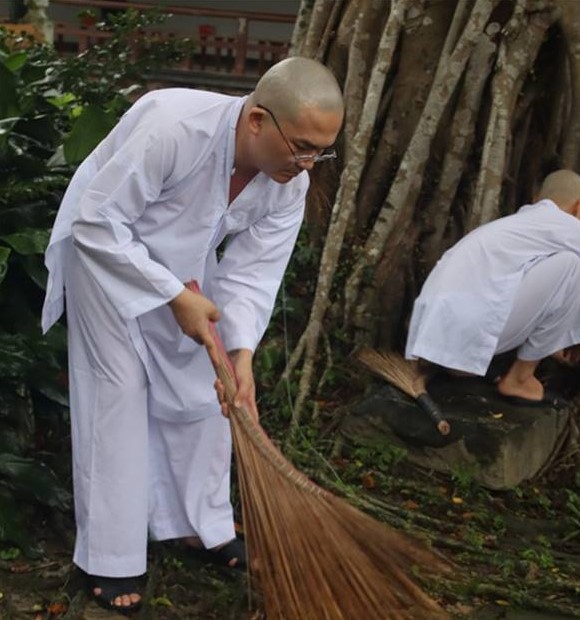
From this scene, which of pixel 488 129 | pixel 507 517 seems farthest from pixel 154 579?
pixel 488 129

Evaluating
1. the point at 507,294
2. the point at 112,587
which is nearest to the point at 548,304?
the point at 507,294

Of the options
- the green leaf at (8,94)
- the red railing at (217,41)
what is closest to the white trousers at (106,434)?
the green leaf at (8,94)

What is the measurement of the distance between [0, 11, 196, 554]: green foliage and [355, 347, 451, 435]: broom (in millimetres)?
1335

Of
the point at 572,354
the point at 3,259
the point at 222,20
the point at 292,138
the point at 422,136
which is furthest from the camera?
the point at 222,20

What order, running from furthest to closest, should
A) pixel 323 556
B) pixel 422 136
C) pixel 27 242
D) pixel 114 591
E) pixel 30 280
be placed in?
pixel 422 136, pixel 30 280, pixel 27 242, pixel 114 591, pixel 323 556

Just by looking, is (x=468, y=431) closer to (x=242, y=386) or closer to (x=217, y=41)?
(x=242, y=386)

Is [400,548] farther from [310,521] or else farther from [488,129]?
[488,129]

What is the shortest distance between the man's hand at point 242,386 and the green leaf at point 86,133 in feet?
4.18

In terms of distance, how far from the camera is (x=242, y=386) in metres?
2.78

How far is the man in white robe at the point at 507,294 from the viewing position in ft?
14.1

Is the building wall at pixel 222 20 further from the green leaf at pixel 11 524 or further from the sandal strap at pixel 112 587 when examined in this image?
the sandal strap at pixel 112 587

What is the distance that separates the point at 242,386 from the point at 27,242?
3.71ft

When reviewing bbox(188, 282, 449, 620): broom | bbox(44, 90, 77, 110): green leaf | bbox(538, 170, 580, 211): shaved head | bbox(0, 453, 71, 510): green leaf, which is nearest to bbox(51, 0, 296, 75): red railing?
bbox(44, 90, 77, 110): green leaf

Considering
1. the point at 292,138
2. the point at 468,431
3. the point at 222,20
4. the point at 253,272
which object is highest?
the point at 292,138
